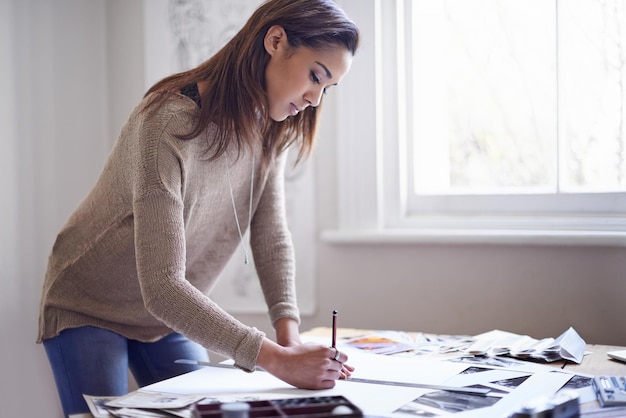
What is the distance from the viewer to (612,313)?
1.71m

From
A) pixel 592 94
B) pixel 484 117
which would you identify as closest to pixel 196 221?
pixel 484 117

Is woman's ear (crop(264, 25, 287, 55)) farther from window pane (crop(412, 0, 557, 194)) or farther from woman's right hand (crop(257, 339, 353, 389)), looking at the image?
window pane (crop(412, 0, 557, 194))

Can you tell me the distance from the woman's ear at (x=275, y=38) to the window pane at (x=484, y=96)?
82 centimetres

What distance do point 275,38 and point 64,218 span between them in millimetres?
1237

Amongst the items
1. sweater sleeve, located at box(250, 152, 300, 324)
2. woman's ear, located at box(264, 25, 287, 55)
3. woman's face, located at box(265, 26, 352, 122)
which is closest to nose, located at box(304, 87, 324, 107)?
woman's face, located at box(265, 26, 352, 122)

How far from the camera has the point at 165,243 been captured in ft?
3.69

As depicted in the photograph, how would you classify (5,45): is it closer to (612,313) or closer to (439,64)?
(439,64)

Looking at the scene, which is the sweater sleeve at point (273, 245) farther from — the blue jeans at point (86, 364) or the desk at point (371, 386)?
the blue jeans at point (86, 364)

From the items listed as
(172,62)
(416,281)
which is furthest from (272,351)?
(172,62)

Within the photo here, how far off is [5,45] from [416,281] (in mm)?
1312

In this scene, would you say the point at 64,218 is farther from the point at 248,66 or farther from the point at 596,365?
the point at 596,365

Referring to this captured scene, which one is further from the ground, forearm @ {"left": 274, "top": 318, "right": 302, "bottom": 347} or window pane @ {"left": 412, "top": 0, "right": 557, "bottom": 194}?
window pane @ {"left": 412, "top": 0, "right": 557, "bottom": 194}

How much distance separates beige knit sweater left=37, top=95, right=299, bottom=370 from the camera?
112cm

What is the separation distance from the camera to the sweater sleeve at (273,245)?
148 centimetres
